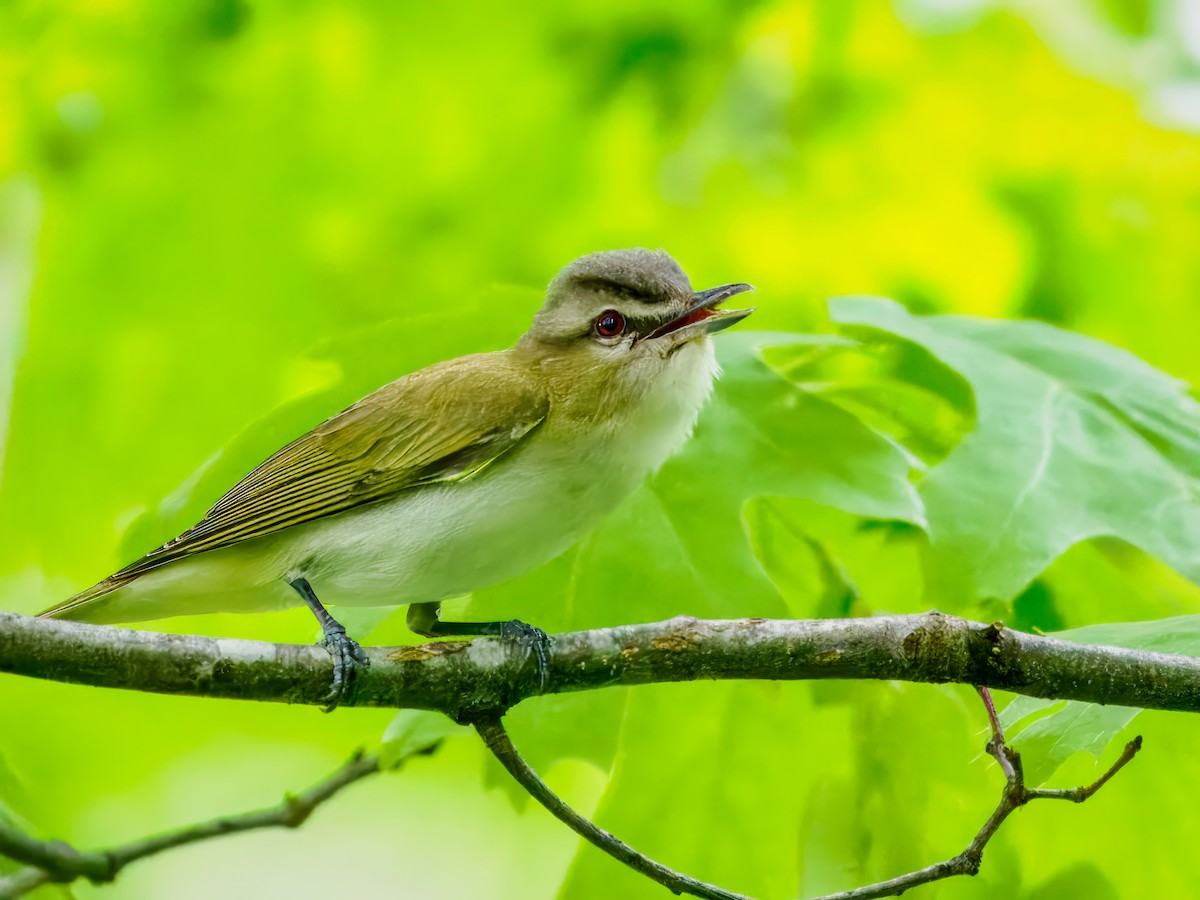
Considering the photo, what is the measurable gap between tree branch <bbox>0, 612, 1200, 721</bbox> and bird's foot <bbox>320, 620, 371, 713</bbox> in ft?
0.05

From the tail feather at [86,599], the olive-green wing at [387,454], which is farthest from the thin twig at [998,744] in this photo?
the tail feather at [86,599]

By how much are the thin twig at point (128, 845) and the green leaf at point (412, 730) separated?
0.51 m

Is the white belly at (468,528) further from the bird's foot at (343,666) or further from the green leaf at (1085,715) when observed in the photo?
the green leaf at (1085,715)

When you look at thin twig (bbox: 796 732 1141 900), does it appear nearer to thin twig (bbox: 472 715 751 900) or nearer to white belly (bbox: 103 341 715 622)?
thin twig (bbox: 472 715 751 900)

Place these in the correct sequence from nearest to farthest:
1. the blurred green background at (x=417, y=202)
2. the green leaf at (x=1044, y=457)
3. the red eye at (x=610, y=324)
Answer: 1. the green leaf at (x=1044, y=457)
2. the red eye at (x=610, y=324)
3. the blurred green background at (x=417, y=202)

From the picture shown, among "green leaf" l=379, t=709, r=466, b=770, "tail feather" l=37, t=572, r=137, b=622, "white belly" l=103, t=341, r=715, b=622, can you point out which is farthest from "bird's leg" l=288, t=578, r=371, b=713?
"tail feather" l=37, t=572, r=137, b=622

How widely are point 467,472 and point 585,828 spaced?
739 millimetres

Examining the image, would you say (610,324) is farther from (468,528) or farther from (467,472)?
(468,528)

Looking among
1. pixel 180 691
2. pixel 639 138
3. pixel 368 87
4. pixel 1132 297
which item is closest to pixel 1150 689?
pixel 180 691

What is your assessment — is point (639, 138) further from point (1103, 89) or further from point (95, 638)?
point (95, 638)

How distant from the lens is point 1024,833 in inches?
100

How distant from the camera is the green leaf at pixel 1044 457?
7.25ft

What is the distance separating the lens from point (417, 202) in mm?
4223

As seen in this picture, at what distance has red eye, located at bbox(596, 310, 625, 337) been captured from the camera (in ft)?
8.54
